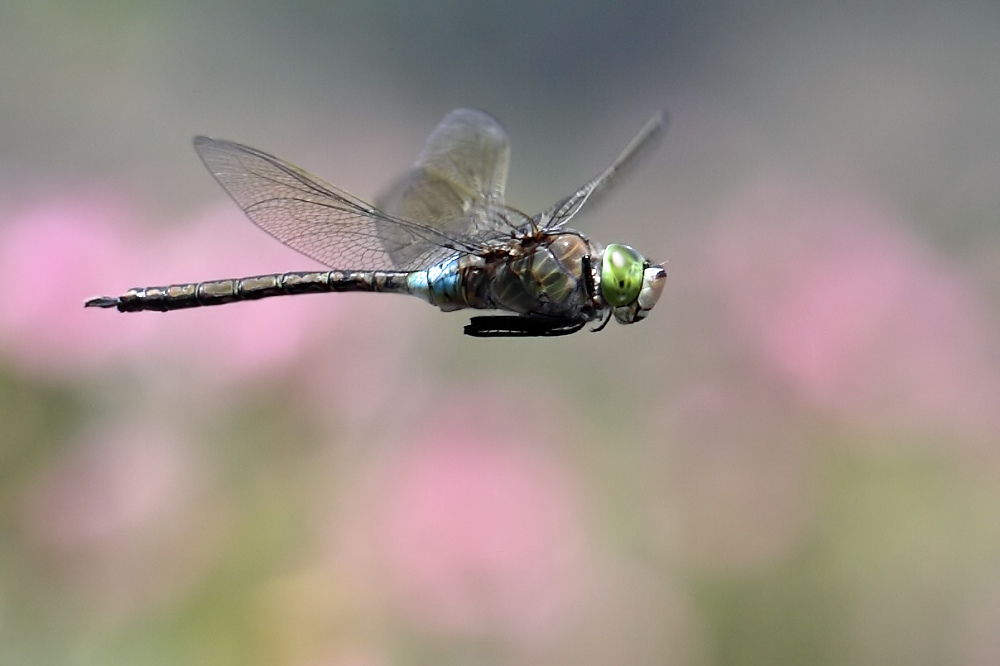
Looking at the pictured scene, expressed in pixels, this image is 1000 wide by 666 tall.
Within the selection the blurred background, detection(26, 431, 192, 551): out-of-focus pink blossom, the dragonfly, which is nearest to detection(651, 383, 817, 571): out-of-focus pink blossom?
the blurred background

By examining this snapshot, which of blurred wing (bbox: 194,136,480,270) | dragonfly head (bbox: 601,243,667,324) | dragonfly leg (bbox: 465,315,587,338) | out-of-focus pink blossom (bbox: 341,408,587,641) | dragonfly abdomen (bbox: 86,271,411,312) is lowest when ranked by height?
out-of-focus pink blossom (bbox: 341,408,587,641)

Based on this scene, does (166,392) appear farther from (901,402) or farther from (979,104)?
(979,104)

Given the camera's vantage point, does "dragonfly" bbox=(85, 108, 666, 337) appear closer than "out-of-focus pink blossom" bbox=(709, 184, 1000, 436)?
Yes

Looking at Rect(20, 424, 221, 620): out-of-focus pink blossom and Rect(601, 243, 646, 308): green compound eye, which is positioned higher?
Rect(601, 243, 646, 308): green compound eye

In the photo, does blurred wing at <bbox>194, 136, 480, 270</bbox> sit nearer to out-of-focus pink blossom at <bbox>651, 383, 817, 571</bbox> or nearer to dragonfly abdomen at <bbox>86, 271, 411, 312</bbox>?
dragonfly abdomen at <bbox>86, 271, 411, 312</bbox>

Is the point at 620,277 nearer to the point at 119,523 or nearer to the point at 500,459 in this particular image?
the point at 500,459

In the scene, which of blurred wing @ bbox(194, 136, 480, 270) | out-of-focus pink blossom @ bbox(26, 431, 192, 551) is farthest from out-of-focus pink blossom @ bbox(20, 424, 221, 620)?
blurred wing @ bbox(194, 136, 480, 270)

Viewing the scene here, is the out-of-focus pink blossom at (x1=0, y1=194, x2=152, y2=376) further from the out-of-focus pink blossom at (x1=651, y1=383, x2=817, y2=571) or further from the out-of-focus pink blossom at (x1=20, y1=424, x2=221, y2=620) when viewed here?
the out-of-focus pink blossom at (x1=651, y1=383, x2=817, y2=571)
